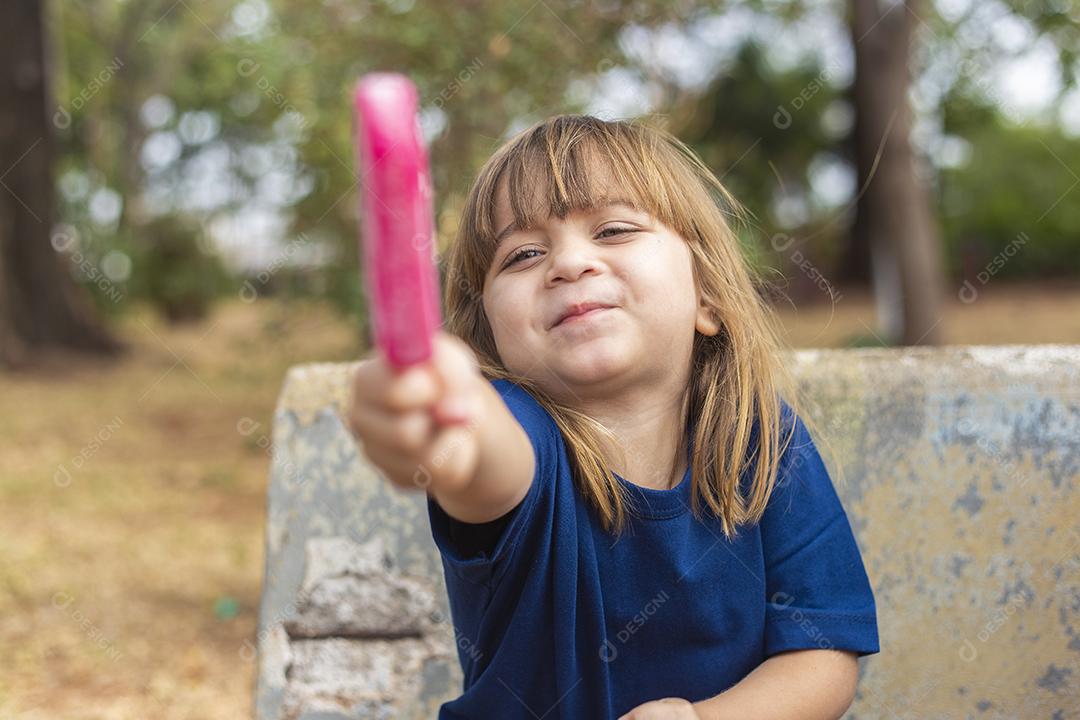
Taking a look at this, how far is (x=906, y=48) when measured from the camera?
18.1ft

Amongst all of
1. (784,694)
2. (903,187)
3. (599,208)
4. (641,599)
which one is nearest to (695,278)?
(599,208)

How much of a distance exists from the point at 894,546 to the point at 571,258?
86 centimetres

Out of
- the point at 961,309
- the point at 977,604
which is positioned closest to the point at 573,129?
the point at 977,604

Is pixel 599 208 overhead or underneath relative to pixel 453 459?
overhead

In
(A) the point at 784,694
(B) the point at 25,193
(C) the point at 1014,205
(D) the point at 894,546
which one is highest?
(B) the point at 25,193

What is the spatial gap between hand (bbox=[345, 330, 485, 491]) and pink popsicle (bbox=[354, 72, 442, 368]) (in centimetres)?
6

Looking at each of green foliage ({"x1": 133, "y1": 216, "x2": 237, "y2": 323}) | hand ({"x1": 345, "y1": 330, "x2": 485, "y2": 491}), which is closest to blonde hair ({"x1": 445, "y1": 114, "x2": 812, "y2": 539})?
hand ({"x1": 345, "y1": 330, "x2": 485, "y2": 491})

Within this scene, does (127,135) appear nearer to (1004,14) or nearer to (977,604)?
(1004,14)

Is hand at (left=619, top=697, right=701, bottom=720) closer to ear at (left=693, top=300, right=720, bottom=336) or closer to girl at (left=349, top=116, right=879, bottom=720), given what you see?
girl at (left=349, top=116, right=879, bottom=720)

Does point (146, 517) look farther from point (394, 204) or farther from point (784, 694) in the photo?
point (394, 204)

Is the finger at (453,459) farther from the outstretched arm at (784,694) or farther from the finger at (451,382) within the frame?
the outstretched arm at (784,694)

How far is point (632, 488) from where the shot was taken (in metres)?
1.28

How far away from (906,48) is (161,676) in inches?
181

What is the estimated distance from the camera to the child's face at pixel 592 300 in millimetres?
1251
